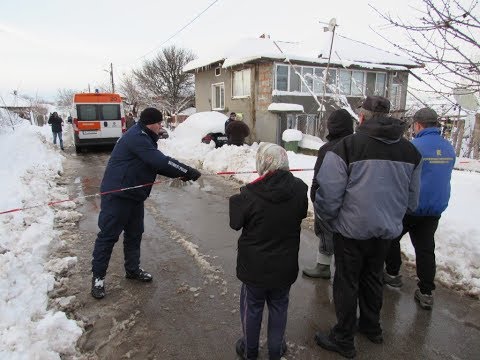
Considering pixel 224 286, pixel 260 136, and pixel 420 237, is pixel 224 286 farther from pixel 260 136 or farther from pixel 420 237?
pixel 260 136

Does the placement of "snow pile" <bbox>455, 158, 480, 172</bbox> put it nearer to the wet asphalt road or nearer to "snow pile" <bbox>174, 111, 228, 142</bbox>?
the wet asphalt road

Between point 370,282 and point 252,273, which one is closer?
point 252,273

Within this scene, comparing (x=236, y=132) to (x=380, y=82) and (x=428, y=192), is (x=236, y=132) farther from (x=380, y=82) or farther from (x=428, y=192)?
(x=380, y=82)

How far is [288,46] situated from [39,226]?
19056 mm

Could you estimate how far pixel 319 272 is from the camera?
166 inches

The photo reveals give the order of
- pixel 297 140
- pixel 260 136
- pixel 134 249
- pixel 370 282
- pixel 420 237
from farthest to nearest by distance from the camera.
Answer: pixel 260 136 < pixel 297 140 < pixel 134 249 < pixel 420 237 < pixel 370 282

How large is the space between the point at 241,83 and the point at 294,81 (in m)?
3.14

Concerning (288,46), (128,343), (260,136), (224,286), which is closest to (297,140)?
(260,136)

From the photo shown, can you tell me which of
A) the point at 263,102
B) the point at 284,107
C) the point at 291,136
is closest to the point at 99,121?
the point at 263,102

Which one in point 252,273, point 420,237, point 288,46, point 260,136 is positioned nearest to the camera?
point 252,273

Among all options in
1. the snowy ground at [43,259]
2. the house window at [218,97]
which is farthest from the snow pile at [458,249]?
the house window at [218,97]

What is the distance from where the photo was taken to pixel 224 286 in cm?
397

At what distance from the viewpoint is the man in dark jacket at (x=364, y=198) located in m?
2.64

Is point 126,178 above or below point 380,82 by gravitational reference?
below
